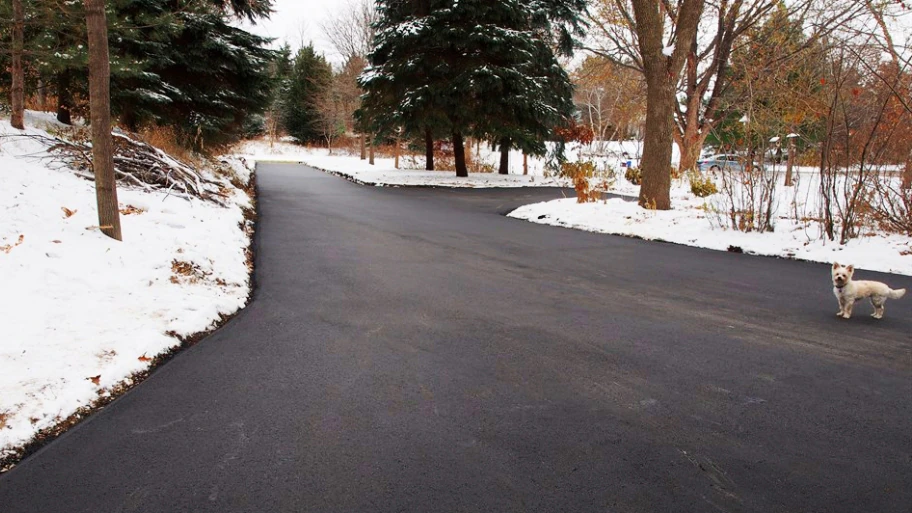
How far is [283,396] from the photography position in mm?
3510

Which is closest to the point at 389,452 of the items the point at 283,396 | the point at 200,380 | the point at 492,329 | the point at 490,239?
the point at 283,396

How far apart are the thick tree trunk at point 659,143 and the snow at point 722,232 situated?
1.60 feet

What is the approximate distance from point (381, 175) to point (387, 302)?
2007 centimetres

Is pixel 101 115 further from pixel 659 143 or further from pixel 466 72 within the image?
pixel 466 72

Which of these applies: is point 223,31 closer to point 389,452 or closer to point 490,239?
point 490,239

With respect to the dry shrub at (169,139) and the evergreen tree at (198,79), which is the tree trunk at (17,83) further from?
the dry shrub at (169,139)

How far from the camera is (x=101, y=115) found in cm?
586

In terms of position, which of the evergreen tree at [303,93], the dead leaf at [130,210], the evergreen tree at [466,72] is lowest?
the dead leaf at [130,210]

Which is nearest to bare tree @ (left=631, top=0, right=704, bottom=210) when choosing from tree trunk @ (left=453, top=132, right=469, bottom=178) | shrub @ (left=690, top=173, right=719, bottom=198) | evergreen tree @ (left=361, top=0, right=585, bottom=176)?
shrub @ (left=690, top=173, right=719, bottom=198)

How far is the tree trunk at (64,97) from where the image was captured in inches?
465

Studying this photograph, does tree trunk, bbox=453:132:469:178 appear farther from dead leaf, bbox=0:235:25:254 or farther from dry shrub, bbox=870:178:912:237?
dead leaf, bbox=0:235:25:254

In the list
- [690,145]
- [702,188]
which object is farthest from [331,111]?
[702,188]

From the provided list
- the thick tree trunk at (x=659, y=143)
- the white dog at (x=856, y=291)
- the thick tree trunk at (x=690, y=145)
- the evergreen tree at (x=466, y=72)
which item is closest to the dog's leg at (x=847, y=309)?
the white dog at (x=856, y=291)

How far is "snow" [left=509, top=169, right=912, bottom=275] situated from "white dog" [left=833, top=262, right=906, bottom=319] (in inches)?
114
